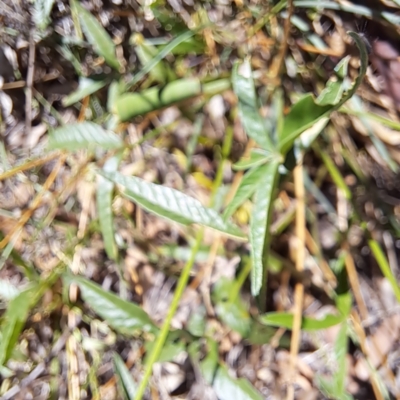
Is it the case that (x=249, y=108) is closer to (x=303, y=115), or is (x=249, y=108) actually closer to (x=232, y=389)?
(x=303, y=115)

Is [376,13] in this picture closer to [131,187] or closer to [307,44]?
[307,44]

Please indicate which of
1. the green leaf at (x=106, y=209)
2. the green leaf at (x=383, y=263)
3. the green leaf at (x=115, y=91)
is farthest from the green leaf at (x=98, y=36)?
the green leaf at (x=383, y=263)

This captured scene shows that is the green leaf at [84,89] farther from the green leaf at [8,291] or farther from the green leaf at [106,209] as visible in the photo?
the green leaf at [8,291]

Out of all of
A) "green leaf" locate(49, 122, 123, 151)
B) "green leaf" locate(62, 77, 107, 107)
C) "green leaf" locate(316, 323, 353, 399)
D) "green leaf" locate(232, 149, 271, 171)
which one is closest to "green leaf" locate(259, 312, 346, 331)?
"green leaf" locate(316, 323, 353, 399)

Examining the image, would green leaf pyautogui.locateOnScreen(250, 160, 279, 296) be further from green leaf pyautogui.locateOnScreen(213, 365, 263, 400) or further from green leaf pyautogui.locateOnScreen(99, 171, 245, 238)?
green leaf pyautogui.locateOnScreen(213, 365, 263, 400)

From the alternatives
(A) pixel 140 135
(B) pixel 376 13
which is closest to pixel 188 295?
(A) pixel 140 135

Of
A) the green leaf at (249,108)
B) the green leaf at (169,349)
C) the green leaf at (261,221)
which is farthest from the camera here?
the green leaf at (169,349)
